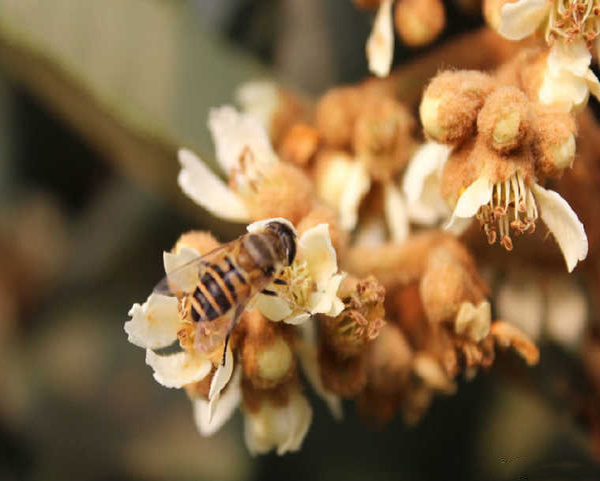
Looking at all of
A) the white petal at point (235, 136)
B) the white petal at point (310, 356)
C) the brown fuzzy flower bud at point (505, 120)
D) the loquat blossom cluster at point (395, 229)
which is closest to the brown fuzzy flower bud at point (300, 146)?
the loquat blossom cluster at point (395, 229)

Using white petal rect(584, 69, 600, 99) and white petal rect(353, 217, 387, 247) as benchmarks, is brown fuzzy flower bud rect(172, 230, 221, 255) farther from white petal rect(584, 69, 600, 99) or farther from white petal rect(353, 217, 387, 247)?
white petal rect(584, 69, 600, 99)

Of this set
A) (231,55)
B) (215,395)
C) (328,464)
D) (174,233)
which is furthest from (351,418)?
(215,395)

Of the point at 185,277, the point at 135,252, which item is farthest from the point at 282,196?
the point at 135,252

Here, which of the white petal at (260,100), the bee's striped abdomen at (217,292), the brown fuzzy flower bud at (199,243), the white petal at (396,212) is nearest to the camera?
the bee's striped abdomen at (217,292)

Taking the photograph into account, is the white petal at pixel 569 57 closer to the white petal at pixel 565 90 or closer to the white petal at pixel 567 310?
the white petal at pixel 565 90

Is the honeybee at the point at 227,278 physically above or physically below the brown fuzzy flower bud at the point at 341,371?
above

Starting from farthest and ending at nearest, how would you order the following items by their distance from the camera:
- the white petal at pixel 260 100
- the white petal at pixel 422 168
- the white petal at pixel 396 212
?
1. the white petal at pixel 260 100
2. the white petal at pixel 396 212
3. the white petal at pixel 422 168
